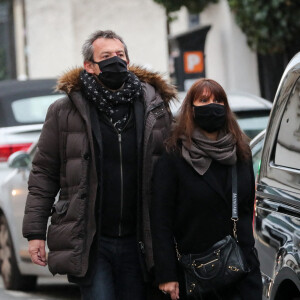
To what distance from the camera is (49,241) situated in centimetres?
518

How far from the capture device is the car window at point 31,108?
466 inches

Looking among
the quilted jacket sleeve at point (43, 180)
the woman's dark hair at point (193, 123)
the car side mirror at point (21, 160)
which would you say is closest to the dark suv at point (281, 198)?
the woman's dark hair at point (193, 123)

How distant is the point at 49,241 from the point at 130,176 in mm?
464

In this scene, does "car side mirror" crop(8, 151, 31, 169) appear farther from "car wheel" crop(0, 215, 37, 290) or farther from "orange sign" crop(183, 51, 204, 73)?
"orange sign" crop(183, 51, 204, 73)

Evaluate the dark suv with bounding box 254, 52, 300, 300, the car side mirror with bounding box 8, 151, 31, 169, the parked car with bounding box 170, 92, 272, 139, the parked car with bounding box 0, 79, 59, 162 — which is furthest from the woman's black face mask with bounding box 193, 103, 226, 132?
the parked car with bounding box 0, 79, 59, 162

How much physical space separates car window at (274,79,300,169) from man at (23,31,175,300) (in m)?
0.61

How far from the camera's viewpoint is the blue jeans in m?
5.14

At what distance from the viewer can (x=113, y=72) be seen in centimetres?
515

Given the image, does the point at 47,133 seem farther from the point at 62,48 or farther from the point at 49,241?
the point at 62,48

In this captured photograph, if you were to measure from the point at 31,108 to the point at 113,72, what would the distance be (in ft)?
22.8

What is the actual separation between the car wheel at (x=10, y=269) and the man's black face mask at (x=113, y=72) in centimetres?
480

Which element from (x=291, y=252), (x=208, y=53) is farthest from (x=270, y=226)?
(x=208, y=53)

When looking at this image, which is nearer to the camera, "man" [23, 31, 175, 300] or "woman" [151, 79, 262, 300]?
"woman" [151, 79, 262, 300]

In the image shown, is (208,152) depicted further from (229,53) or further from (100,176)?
(229,53)
